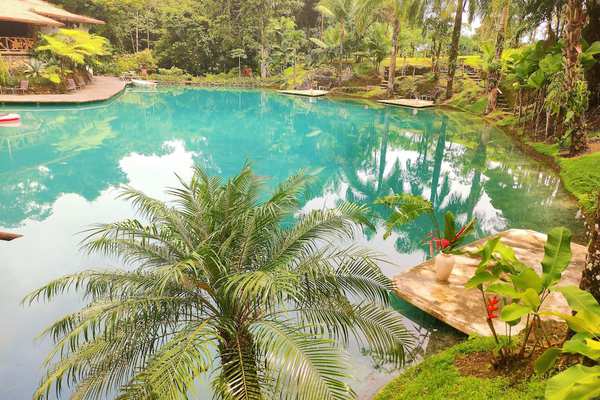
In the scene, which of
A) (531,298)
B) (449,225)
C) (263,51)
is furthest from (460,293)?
(263,51)

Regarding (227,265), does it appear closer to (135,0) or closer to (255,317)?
(255,317)

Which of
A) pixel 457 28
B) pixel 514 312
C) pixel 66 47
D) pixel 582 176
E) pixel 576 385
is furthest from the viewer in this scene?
pixel 457 28

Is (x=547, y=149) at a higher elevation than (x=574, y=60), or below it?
below

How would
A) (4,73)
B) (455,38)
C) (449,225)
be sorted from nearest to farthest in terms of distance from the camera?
(449,225), (4,73), (455,38)

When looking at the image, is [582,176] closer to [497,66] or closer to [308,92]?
[497,66]

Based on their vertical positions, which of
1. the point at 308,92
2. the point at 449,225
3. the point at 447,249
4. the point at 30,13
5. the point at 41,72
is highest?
the point at 30,13

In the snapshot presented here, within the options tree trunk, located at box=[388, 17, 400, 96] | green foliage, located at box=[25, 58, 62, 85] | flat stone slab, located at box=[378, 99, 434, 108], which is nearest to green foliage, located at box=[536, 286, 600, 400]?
flat stone slab, located at box=[378, 99, 434, 108]

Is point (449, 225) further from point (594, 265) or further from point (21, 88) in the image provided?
point (21, 88)

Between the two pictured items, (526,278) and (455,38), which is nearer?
(526,278)

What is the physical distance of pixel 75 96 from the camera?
25859 mm

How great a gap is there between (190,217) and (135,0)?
43183 millimetres

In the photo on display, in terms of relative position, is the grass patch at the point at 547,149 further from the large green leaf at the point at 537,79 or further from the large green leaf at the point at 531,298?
the large green leaf at the point at 531,298

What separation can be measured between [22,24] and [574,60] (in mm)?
30112

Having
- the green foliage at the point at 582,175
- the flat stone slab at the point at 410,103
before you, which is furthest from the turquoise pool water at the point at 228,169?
the flat stone slab at the point at 410,103
